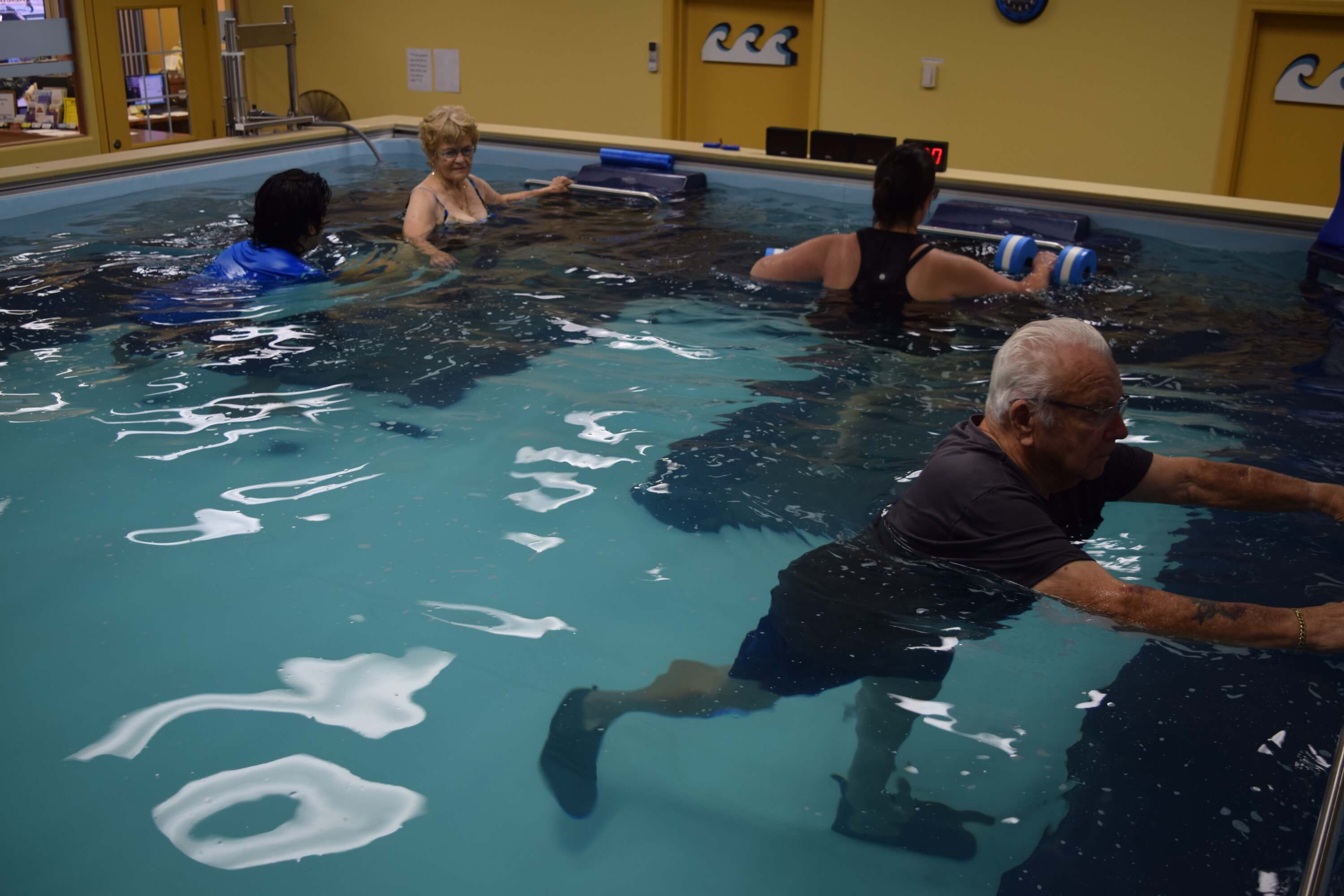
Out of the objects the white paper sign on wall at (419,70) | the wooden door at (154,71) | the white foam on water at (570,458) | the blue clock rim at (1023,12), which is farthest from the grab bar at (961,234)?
the white paper sign on wall at (419,70)

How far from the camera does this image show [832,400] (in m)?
3.67

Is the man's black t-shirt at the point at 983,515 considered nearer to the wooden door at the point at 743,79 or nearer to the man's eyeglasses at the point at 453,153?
the man's eyeglasses at the point at 453,153

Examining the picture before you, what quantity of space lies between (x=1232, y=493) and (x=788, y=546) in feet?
3.25

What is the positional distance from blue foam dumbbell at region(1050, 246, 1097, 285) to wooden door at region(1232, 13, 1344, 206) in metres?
3.98

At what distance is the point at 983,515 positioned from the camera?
2.00m

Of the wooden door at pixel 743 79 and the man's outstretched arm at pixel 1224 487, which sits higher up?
the wooden door at pixel 743 79

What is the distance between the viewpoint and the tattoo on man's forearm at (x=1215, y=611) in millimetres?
1889

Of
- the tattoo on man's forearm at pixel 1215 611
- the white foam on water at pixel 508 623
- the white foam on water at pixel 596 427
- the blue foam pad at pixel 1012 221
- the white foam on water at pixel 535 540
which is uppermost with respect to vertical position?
the blue foam pad at pixel 1012 221

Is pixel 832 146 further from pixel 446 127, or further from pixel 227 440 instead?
pixel 227 440

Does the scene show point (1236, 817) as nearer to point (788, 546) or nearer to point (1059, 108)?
point (788, 546)

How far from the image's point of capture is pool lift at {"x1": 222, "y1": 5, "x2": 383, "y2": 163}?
6.45m

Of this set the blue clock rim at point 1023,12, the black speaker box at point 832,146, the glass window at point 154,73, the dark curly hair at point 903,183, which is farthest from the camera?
the glass window at point 154,73

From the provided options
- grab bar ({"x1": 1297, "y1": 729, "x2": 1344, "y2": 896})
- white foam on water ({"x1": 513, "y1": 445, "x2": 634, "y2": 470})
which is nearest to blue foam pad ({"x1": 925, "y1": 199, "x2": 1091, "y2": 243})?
white foam on water ({"x1": 513, "y1": 445, "x2": 634, "y2": 470})

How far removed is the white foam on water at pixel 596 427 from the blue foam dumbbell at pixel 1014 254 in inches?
84.5
